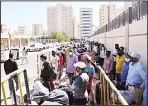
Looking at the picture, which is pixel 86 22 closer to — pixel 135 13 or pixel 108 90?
pixel 135 13

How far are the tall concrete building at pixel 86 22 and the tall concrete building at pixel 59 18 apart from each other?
13.3 m

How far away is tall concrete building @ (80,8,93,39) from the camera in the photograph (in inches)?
6506

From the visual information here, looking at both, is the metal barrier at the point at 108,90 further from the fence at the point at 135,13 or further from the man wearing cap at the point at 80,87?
the fence at the point at 135,13

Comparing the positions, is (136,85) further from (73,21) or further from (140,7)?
(73,21)

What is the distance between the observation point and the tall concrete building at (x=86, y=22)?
6506 inches

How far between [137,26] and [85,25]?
16230cm

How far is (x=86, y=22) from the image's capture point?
17375cm

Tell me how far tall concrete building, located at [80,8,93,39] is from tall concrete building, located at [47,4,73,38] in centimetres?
1327

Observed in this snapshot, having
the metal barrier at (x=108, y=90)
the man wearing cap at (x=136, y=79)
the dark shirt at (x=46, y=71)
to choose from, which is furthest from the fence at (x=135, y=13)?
the dark shirt at (x=46, y=71)

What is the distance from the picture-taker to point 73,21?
188 m

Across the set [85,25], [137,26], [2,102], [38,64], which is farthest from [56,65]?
[85,25]

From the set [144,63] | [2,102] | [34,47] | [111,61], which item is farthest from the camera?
[34,47]

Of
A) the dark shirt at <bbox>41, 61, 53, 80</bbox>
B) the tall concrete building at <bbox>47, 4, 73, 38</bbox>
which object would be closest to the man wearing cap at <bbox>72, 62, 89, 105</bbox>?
the dark shirt at <bbox>41, 61, 53, 80</bbox>

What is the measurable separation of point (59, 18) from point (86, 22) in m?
25.8
